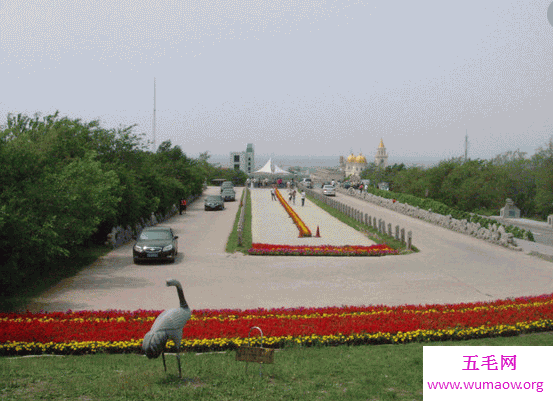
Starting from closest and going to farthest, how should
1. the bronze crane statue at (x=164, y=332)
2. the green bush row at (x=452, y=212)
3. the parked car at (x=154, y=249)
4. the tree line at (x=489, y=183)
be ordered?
the bronze crane statue at (x=164, y=332) < the parked car at (x=154, y=249) < the green bush row at (x=452, y=212) < the tree line at (x=489, y=183)

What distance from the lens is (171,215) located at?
4181 cm

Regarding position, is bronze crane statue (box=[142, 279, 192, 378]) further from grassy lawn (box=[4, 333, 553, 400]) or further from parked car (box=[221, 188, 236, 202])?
parked car (box=[221, 188, 236, 202])

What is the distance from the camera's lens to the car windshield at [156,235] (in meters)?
22.2

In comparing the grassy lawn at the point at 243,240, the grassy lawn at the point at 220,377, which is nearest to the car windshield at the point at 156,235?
the grassy lawn at the point at 243,240

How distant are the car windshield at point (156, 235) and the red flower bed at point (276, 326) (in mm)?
9645

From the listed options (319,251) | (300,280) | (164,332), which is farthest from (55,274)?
(164,332)

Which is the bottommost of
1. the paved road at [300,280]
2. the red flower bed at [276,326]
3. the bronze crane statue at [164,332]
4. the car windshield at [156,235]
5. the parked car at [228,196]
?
the paved road at [300,280]

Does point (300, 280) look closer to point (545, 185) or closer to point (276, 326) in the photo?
point (276, 326)

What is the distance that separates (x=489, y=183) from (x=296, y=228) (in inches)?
1430

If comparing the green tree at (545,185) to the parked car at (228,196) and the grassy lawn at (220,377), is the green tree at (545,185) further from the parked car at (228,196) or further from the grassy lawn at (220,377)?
the grassy lawn at (220,377)

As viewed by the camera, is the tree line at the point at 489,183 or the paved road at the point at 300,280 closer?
the paved road at the point at 300,280

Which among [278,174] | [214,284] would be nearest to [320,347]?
[214,284]

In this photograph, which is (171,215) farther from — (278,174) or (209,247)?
(278,174)

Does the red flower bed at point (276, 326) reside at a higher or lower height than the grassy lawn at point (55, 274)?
higher
